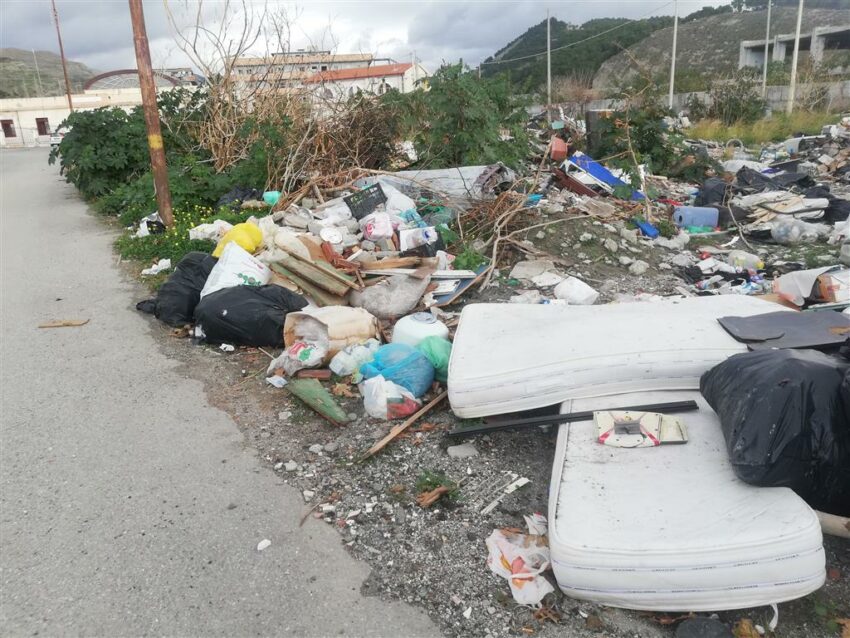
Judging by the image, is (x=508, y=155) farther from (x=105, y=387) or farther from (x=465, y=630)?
(x=465, y=630)

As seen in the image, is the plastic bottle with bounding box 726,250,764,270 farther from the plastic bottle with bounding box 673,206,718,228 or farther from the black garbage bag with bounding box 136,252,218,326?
the black garbage bag with bounding box 136,252,218,326

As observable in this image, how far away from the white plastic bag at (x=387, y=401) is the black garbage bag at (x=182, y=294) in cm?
218

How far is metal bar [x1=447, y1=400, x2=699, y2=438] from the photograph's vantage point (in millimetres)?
2775

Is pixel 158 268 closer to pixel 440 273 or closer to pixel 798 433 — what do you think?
pixel 440 273

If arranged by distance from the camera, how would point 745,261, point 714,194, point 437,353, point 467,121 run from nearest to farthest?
point 437,353 → point 745,261 → point 467,121 → point 714,194

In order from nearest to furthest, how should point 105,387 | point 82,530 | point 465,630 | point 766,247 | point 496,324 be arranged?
1. point 465,630
2. point 82,530
3. point 496,324
4. point 105,387
5. point 766,247

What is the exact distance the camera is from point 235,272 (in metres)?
4.96

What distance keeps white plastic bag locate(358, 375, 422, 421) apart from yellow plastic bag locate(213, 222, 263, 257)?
9.37ft

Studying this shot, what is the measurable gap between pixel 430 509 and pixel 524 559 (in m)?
0.51

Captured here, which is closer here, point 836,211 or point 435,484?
point 435,484

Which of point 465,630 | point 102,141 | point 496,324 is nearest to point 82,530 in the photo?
point 465,630

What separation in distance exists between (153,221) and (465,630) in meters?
7.20

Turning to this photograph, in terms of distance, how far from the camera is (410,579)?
233cm

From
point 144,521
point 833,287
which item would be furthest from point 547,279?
point 144,521
